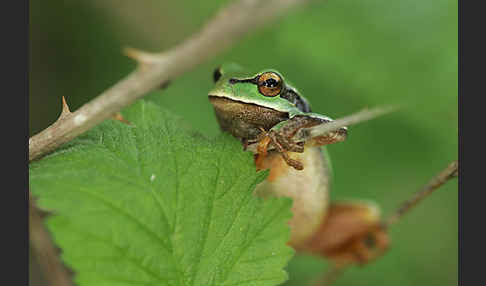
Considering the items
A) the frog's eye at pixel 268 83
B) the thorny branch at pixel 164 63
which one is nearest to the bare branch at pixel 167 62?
the thorny branch at pixel 164 63

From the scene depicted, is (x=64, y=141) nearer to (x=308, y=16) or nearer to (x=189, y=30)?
(x=308, y=16)

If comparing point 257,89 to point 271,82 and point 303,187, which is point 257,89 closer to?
point 271,82

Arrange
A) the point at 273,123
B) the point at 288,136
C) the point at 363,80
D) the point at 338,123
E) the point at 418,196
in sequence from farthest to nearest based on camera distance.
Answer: the point at 363,80
the point at 418,196
the point at 273,123
the point at 288,136
the point at 338,123

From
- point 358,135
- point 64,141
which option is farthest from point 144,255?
point 358,135

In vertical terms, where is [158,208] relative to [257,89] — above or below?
below

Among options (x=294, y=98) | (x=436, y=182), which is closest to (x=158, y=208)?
(x=294, y=98)

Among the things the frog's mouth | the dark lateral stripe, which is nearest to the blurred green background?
the dark lateral stripe

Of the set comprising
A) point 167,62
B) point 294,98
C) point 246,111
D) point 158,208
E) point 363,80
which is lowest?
point 158,208
